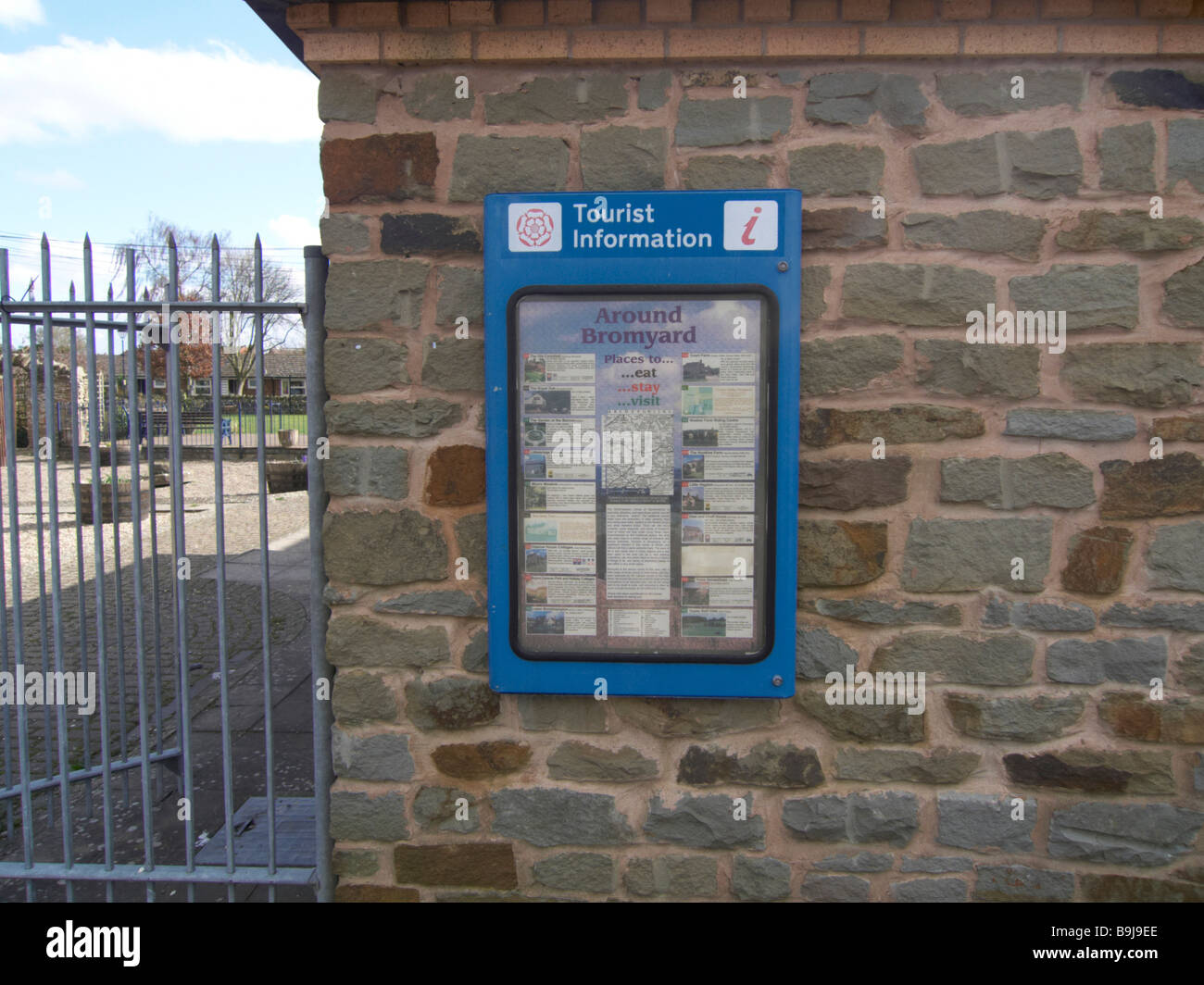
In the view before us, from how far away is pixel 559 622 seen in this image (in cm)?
257

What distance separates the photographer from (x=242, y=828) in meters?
3.32

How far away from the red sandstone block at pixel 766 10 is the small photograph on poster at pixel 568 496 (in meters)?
1.49

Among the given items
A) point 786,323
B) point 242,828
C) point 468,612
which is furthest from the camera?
point 242,828

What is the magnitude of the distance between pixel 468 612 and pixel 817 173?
1738mm

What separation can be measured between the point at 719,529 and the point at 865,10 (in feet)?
5.25

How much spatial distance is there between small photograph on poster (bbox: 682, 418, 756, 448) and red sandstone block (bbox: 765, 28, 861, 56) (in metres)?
1.11

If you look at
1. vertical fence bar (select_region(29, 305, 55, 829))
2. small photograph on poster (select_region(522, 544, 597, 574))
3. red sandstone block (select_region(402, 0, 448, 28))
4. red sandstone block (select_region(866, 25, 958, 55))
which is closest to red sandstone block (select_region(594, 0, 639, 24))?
red sandstone block (select_region(402, 0, 448, 28))

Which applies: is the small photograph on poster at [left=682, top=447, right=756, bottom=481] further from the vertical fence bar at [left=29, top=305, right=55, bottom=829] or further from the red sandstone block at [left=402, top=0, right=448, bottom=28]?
the vertical fence bar at [left=29, top=305, right=55, bottom=829]

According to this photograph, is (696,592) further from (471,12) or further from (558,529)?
(471,12)

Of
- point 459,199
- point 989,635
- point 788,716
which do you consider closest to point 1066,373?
point 989,635

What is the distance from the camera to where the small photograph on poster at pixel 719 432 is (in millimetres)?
2488

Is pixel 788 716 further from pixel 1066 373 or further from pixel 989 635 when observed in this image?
pixel 1066 373

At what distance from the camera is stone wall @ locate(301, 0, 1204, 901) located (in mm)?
2473
